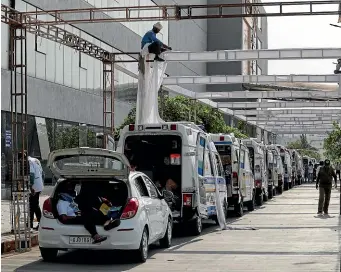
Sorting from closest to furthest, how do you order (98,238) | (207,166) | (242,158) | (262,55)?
(98,238)
(207,166)
(242,158)
(262,55)

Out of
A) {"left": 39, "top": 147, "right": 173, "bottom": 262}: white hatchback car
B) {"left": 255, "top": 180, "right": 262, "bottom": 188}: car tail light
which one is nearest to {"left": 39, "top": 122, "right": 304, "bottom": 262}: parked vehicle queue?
{"left": 39, "top": 147, "right": 173, "bottom": 262}: white hatchback car

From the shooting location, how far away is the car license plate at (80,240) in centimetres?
1209

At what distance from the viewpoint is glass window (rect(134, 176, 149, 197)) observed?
1305cm

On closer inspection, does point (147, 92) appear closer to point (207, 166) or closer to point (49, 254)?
point (207, 166)

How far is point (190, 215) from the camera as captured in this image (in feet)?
54.2

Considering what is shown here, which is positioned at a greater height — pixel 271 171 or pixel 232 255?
pixel 271 171

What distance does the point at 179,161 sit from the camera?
55.3ft

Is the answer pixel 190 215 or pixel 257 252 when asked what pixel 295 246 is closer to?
pixel 257 252

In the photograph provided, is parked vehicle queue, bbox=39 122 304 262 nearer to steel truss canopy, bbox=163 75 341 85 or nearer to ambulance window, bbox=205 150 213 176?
ambulance window, bbox=205 150 213 176

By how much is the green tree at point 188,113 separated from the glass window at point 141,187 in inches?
750

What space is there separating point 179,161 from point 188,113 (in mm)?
20706

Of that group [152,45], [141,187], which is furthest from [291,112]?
[141,187]

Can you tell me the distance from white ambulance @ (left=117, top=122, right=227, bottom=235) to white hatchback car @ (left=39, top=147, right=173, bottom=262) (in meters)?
2.73

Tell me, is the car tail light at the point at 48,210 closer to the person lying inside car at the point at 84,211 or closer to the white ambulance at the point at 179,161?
the person lying inside car at the point at 84,211
